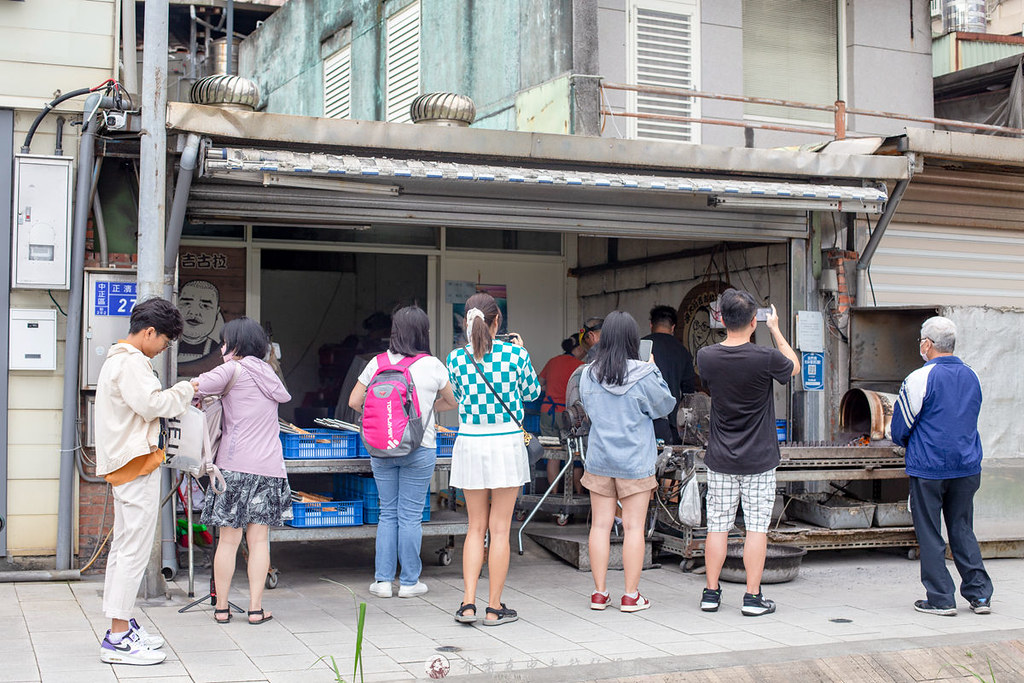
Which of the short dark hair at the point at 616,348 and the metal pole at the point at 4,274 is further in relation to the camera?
the metal pole at the point at 4,274

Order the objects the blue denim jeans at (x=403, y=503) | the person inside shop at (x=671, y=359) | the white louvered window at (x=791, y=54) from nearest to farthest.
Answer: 1. the blue denim jeans at (x=403, y=503)
2. the person inside shop at (x=671, y=359)
3. the white louvered window at (x=791, y=54)

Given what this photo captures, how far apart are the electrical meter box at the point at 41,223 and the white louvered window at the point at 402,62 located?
603 centimetres

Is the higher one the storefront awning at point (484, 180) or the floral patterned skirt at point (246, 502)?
the storefront awning at point (484, 180)

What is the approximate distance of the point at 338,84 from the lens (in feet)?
49.5

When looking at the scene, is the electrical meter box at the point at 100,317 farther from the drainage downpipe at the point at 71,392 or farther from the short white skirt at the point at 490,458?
the short white skirt at the point at 490,458

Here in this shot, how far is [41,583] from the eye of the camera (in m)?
7.25

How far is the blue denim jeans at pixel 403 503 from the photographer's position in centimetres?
691

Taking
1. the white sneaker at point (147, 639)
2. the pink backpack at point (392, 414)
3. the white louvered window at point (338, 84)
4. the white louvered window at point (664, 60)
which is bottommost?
the white sneaker at point (147, 639)

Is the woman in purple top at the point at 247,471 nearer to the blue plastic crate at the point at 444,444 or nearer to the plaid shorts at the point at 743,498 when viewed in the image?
the blue plastic crate at the point at 444,444

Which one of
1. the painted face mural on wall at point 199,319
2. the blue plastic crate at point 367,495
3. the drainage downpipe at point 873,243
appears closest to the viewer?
the blue plastic crate at point 367,495

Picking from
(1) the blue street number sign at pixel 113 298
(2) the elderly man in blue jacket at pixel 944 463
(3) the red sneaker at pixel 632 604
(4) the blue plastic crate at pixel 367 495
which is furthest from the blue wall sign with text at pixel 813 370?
(1) the blue street number sign at pixel 113 298

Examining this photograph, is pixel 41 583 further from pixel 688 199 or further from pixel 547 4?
pixel 547 4

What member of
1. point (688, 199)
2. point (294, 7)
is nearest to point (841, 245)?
point (688, 199)

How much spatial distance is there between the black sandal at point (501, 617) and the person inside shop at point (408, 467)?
2.70 ft
